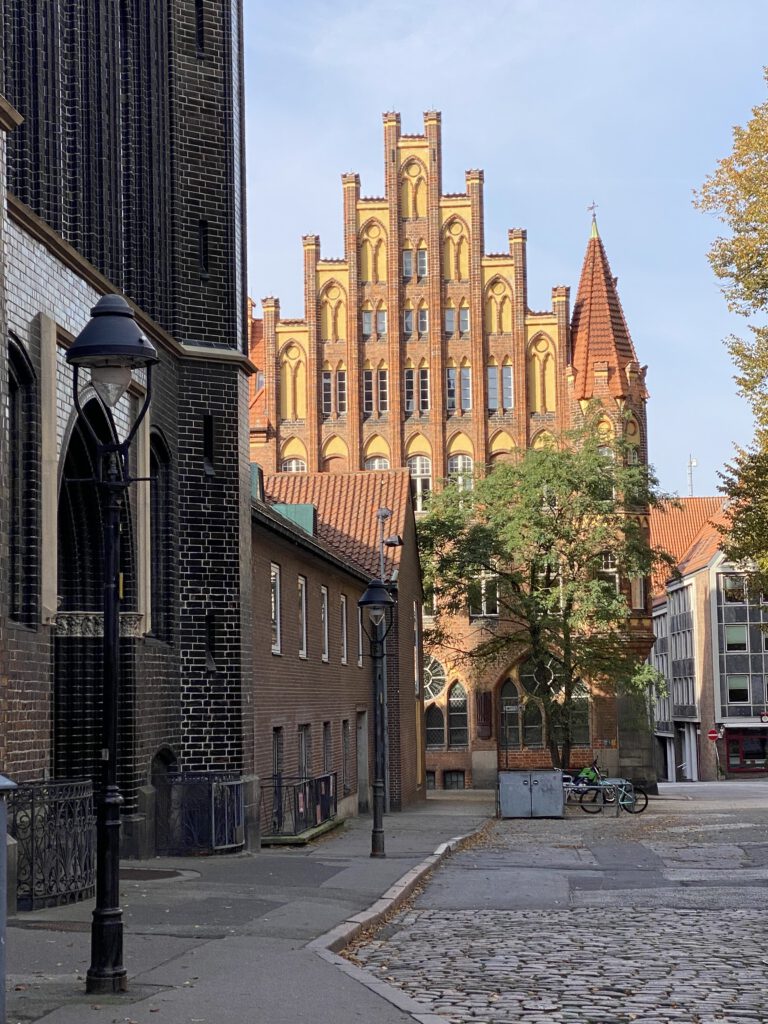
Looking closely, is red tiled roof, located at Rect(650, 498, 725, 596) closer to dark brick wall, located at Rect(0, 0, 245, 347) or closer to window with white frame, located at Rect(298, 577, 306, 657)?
window with white frame, located at Rect(298, 577, 306, 657)

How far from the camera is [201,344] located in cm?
2202

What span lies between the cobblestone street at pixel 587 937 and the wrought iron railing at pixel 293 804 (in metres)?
2.95

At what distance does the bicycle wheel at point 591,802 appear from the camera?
38844 millimetres

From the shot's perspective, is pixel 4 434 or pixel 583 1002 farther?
pixel 4 434

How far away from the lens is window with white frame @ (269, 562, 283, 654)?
86.6 ft

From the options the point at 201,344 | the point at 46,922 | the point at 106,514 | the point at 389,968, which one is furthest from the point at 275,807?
the point at 106,514

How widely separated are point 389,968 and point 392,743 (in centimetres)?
2934

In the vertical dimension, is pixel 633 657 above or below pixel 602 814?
above

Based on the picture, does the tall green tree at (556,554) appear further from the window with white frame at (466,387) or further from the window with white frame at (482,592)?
the window with white frame at (466,387)

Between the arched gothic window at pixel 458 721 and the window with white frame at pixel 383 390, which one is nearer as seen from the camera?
the arched gothic window at pixel 458 721

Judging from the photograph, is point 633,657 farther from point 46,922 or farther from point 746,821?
point 46,922

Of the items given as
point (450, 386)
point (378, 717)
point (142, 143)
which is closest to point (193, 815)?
point (378, 717)

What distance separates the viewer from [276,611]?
26859mm

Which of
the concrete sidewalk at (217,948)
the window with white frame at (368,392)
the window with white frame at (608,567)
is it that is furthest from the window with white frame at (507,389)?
the concrete sidewalk at (217,948)
